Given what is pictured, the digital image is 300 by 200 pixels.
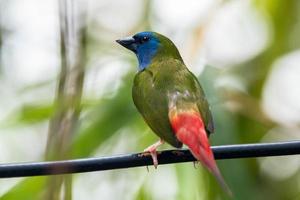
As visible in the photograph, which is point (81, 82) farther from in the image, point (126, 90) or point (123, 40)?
point (126, 90)

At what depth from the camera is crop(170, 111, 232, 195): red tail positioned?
2.13 metres

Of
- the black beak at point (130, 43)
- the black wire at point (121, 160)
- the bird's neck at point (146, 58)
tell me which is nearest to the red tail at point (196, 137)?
the black wire at point (121, 160)

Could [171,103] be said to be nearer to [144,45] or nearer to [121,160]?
[144,45]

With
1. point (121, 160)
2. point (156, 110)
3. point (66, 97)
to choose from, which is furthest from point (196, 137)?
point (66, 97)

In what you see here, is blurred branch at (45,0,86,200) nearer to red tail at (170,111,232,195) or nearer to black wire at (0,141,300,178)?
black wire at (0,141,300,178)

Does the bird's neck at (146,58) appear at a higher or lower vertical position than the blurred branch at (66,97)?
lower

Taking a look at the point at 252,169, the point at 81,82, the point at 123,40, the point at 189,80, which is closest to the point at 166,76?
the point at 189,80

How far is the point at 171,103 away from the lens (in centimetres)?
263

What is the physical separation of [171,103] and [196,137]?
13.6 inches

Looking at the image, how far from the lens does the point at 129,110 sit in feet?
11.2

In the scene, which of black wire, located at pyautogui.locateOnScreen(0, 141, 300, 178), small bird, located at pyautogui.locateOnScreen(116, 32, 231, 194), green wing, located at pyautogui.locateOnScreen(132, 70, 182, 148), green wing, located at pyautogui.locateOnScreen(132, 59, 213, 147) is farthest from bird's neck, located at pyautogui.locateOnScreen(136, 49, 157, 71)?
black wire, located at pyautogui.locateOnScreen(0, 141, 300, 178)

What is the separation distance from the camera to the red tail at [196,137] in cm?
213

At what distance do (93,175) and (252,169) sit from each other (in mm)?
718

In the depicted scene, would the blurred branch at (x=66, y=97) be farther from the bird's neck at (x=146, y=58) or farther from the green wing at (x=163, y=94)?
the bird's neck at (x=146, y=58)
